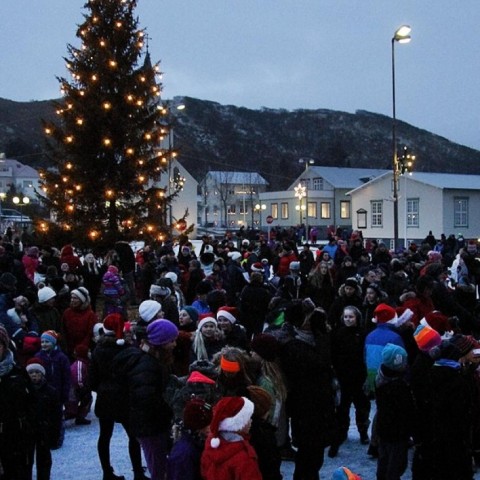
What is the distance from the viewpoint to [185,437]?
12.6 feet

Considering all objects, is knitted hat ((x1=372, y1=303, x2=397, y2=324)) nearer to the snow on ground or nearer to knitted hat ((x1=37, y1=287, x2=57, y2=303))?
the snow on ground

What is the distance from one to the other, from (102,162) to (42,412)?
42.2 feet

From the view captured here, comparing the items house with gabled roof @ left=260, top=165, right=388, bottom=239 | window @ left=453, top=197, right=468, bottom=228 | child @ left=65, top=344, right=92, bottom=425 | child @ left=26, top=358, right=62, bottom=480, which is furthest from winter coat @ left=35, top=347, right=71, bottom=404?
house with gabled roof @ left=260, top=165, right=388, bottom=239

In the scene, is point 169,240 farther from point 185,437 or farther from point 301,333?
point 185,437

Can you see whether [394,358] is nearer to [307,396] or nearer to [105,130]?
[307,396]

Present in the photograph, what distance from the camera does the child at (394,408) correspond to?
5.14 meters

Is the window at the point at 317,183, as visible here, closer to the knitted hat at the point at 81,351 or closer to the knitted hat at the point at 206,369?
the knitted hat at the point at 81,351

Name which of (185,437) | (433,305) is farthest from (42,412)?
(433,305)

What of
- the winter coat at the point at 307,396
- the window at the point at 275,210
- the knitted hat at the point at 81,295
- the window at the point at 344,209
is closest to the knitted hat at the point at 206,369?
the winter coat at the point at 307,396

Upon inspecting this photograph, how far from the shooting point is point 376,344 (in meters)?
6.50

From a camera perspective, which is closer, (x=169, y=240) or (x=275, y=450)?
(x=275, y=450)

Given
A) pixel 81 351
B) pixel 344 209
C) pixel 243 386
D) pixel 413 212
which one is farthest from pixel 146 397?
pixel 344 209

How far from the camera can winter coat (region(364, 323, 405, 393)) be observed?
21.1 ft

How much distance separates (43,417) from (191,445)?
244 cm
